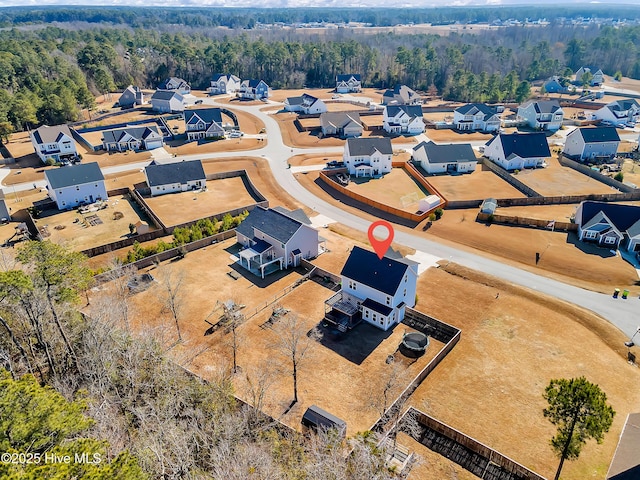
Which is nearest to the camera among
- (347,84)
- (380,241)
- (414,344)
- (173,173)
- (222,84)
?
(414,344)

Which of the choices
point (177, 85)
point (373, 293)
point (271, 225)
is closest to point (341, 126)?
point (271, 225)

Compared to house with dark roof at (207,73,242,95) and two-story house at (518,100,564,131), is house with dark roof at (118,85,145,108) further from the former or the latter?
two-story house at (518,100,564,131)

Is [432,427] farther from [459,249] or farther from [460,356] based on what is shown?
[459,249]

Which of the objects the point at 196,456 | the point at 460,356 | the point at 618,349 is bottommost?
the point at 618,349

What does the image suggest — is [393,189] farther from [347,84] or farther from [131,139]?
[347,84]

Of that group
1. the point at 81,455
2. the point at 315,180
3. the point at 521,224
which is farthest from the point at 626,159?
the point at 81,455

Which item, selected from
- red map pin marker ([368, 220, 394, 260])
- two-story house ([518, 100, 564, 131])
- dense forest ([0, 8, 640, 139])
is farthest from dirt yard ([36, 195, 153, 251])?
two-story house ([518, 100, 564, 131])
